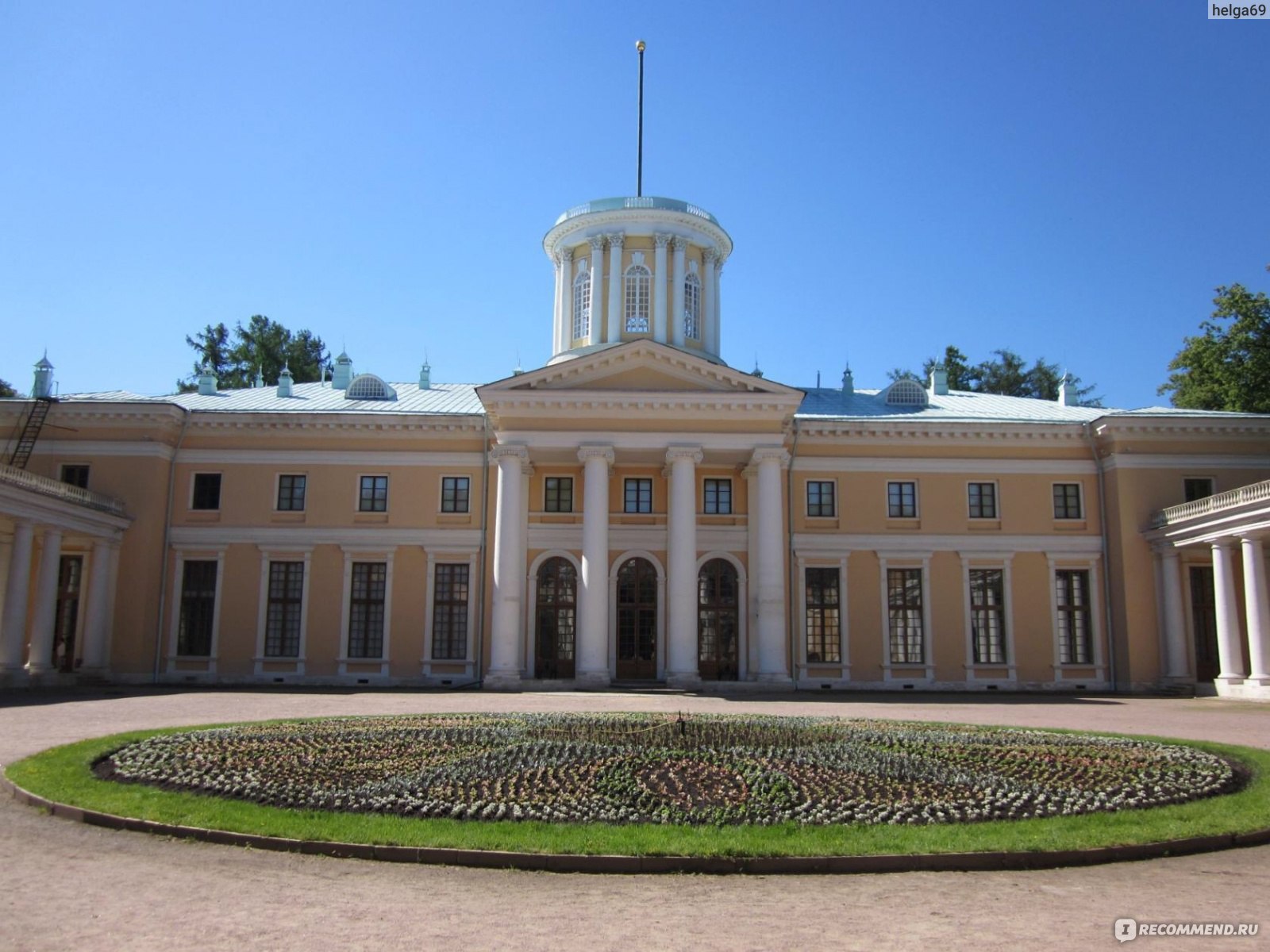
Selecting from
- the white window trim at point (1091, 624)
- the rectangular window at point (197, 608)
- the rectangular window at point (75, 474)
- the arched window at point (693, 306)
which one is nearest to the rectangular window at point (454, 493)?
the rectangular window at point (197, 608)

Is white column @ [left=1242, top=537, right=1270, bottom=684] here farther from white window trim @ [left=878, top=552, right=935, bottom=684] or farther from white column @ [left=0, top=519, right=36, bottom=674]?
white column @ [left=0, top=519, right=36, bottom=674]

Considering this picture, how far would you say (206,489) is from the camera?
3659 centimetres

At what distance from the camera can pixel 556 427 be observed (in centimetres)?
3356

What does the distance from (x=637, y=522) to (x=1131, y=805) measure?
25.0m

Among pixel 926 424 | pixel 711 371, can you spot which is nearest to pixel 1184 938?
pixel 711 371

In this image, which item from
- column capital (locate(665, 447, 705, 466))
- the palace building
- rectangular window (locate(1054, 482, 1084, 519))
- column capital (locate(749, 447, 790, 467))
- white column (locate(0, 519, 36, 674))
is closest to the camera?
white column (locate(0, 519, 36, 674))

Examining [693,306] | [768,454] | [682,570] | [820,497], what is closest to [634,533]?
[682,570]

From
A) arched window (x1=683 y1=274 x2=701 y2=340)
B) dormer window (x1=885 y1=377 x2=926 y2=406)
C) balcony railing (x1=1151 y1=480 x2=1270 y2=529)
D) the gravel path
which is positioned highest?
arched window (x1=683 y1=274 x2=701 y2=340)

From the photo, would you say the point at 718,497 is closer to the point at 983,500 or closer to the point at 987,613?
the point at 983,500

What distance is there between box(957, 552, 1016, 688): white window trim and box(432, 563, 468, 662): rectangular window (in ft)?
55.4

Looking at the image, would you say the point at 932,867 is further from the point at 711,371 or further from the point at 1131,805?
the point at 711,371

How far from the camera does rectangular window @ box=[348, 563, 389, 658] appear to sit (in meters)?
35.6

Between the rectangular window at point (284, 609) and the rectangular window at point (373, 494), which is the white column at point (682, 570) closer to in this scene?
the rectangular window at point (373, 494)

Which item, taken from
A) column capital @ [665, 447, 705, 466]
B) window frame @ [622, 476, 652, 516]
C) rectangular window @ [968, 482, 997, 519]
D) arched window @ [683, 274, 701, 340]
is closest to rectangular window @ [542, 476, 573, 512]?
window frame @ [622, 476, 652, 516]
